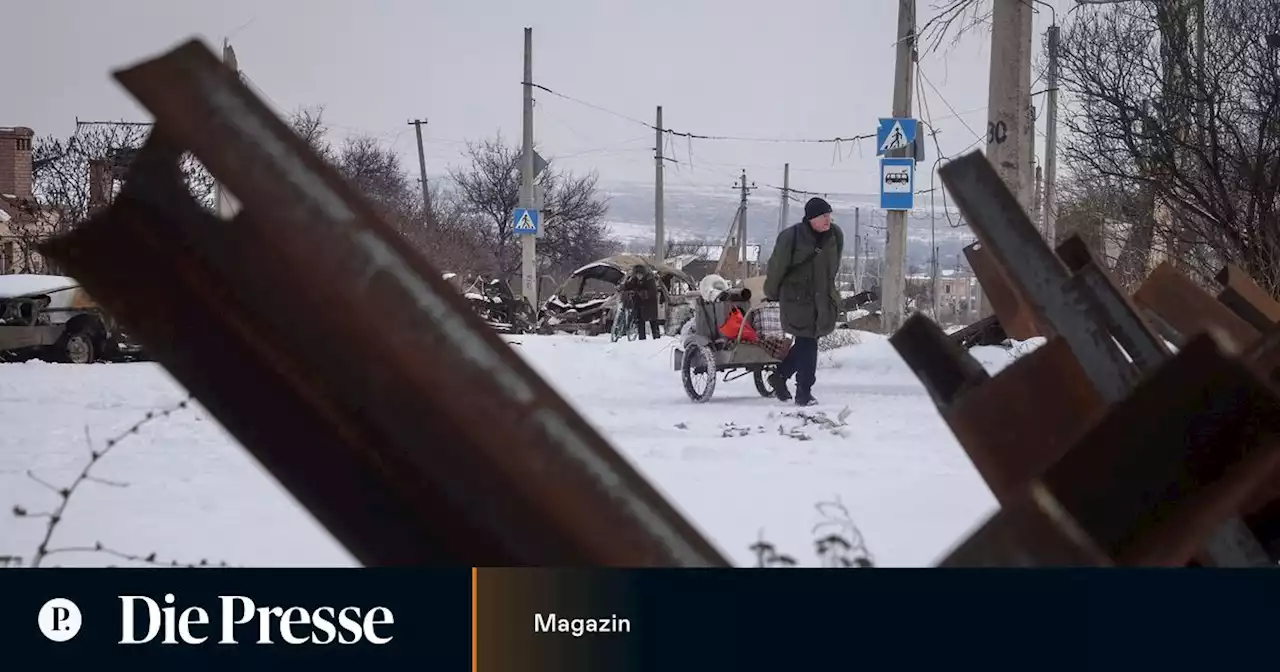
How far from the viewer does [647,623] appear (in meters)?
0.88

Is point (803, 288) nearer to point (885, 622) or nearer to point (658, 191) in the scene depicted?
point (658, 191)

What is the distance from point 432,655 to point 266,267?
0.48 meters

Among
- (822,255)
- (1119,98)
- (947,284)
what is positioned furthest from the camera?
Answer: (1119,98)

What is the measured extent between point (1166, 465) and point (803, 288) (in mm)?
4555

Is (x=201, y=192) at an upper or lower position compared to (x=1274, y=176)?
lower

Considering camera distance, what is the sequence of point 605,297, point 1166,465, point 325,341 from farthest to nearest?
point 605,297, point 1166,465, point 325,341

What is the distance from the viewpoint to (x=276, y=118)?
1.93 feet

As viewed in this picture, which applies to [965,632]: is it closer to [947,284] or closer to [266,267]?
[266,267]

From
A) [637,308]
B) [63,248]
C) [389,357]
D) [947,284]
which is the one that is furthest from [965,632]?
[637,308]

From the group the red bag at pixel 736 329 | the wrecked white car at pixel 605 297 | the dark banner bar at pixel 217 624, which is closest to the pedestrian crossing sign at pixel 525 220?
the dark banner bar at pixel 217 624

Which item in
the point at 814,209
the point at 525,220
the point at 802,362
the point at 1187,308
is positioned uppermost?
the point at 814,209

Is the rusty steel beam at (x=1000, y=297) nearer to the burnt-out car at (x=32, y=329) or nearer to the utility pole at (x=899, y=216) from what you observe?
the utility pole at (x=899, y=216)

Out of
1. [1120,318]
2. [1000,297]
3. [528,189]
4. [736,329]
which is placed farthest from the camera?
[736,329]

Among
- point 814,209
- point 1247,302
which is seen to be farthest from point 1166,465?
point 814,209
